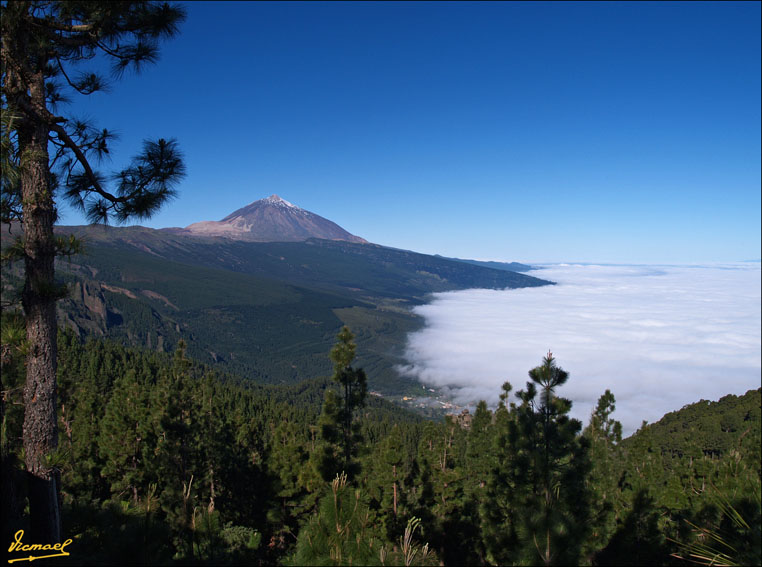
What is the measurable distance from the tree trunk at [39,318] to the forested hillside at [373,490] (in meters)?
0.23

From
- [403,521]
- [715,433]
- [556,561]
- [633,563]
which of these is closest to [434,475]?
[403,521]

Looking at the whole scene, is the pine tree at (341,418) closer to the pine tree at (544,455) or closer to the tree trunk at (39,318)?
the pine tree at (544,455)

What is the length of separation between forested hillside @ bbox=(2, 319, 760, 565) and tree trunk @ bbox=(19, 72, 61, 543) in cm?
23

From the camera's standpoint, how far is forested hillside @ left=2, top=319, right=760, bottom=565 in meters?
4.46

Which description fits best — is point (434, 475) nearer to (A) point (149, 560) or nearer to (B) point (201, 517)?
(B) point (201, 517)

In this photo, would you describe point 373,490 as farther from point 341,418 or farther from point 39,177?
point 39,177

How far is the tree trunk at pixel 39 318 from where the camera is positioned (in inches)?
182

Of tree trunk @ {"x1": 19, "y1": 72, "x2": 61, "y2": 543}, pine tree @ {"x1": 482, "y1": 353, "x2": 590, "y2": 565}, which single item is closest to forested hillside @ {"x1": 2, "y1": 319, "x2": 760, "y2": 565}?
pine tree @ {"x1": 482, "y1": 353, "x2": 590, "y2": 565}

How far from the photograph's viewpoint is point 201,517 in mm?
5977

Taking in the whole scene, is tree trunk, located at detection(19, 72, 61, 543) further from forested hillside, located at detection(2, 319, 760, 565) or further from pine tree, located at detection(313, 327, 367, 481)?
pine tree, located at detection(313, 327, 367, 481)

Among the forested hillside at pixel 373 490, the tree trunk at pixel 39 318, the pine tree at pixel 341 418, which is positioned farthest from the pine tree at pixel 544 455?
the tree trunk at pixel 39 318

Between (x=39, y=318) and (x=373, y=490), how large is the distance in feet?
59.1

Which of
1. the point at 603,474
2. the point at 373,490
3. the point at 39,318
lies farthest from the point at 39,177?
the point at 603,474

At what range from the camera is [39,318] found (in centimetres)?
479
